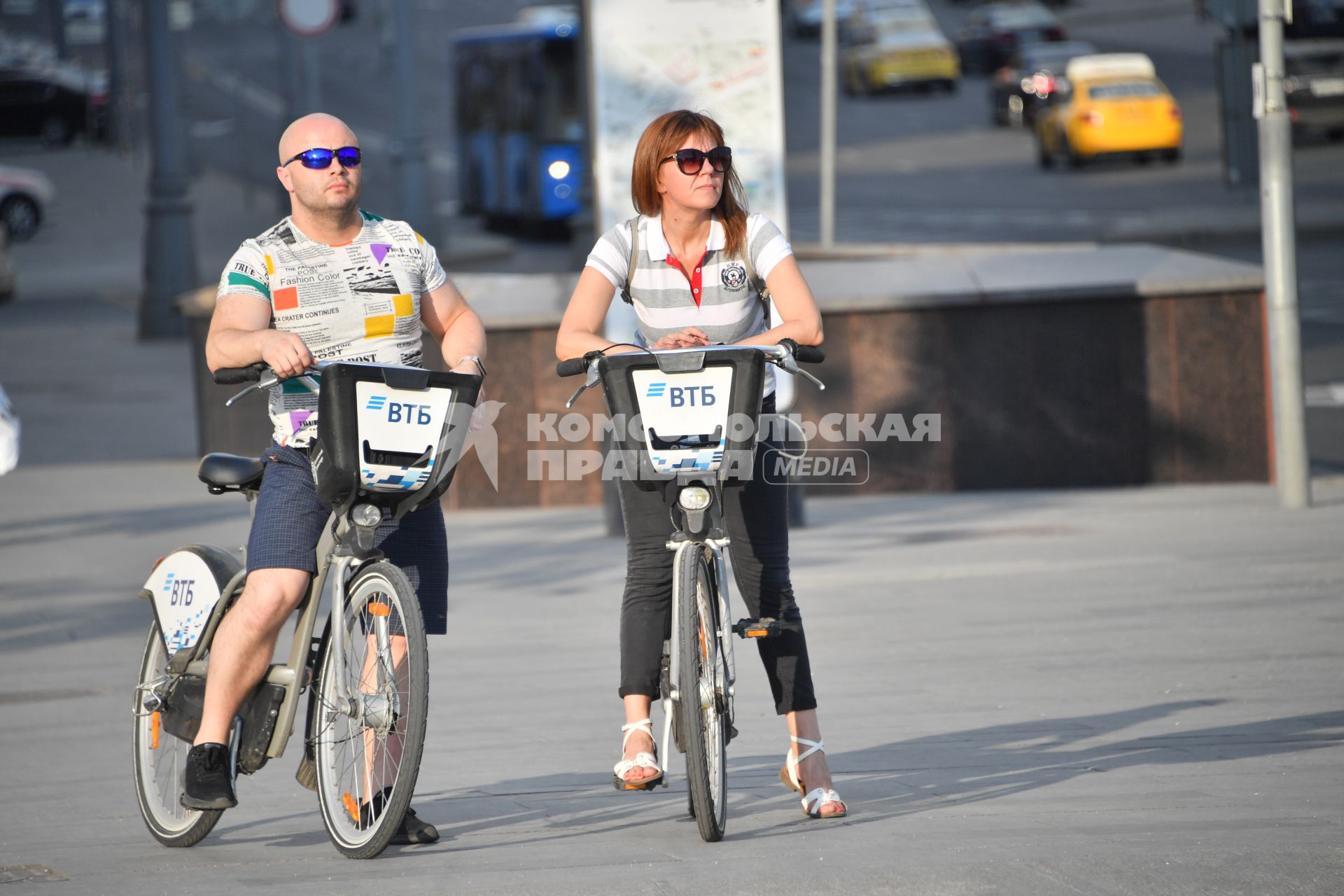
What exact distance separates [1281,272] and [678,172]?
6.41 metres

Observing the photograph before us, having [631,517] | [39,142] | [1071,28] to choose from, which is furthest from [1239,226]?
[1071,28]

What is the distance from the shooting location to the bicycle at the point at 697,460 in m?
4.84

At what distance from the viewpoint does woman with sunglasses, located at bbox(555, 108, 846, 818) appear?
5.14 m

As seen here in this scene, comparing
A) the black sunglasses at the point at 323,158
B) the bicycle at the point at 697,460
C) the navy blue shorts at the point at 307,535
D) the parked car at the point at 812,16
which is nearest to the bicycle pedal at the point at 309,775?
the navy blue shorts at the point at 307,535

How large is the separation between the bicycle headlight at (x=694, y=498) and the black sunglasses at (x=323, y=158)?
1136 millimetres

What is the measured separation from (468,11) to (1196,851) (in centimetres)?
5981

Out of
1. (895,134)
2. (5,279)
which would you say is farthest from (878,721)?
(895,134)

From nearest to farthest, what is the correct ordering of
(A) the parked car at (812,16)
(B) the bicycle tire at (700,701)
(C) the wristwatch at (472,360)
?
(B) the bicycle tire at (700,701) → (C) the wristwatch at (472,360) → (A) the parked car at (812,16)

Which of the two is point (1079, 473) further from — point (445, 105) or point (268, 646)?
point (445, 105)

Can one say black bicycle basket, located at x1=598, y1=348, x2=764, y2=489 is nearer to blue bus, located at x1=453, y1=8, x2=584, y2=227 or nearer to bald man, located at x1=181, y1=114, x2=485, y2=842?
bald man, located at x1=181, y1=114, x2=485, y2=842

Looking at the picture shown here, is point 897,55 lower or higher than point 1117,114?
higher

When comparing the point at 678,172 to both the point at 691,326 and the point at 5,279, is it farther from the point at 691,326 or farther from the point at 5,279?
the point at 5,279

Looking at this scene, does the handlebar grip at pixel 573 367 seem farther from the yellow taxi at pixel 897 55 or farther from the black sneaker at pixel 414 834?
the yellow taxi at pixel 897 55

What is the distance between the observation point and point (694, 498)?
4.95m
